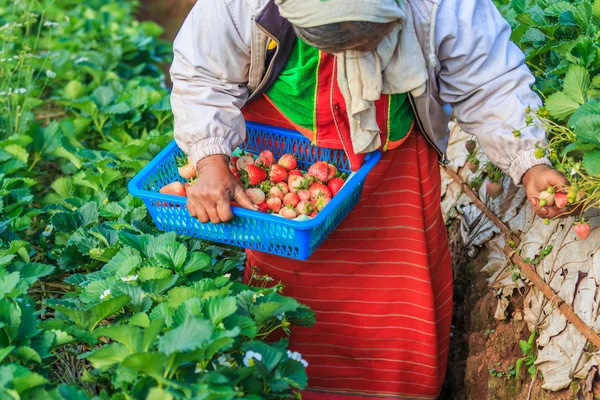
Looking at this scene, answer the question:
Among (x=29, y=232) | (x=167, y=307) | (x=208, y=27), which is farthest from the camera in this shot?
(x=29, y=232)

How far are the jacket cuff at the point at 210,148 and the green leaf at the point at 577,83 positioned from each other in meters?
1.02

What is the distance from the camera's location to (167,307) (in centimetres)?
209

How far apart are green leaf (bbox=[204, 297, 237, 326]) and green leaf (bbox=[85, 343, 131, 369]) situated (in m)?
0.22

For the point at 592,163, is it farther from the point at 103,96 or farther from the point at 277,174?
the point at 103,96

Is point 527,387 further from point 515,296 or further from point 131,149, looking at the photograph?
point 131,149

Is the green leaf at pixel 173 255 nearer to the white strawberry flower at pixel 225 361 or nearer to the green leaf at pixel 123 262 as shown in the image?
the green leaf at pixel 123 262

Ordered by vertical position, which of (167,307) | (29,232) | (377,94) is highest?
(377,94)

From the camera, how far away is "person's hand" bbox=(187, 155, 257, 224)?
2.24m

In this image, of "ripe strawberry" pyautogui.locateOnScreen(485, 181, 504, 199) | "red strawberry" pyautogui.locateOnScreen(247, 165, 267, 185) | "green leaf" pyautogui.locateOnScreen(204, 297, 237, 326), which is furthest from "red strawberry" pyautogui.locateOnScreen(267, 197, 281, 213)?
"ripe strawberry" pyautogui.locateOnScreen(485, 181, 504, 199)

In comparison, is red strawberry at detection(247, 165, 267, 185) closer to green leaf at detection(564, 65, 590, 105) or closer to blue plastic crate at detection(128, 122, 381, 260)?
blue plastic crate at detection(128, 122, 381, 260)

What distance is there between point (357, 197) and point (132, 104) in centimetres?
→ 183

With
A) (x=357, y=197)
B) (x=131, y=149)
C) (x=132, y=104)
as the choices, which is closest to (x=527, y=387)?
(x=357, y=197)

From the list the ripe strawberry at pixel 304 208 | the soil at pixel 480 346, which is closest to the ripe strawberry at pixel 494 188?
the soil at pixel 480 346

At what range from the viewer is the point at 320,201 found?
95.6 inches
